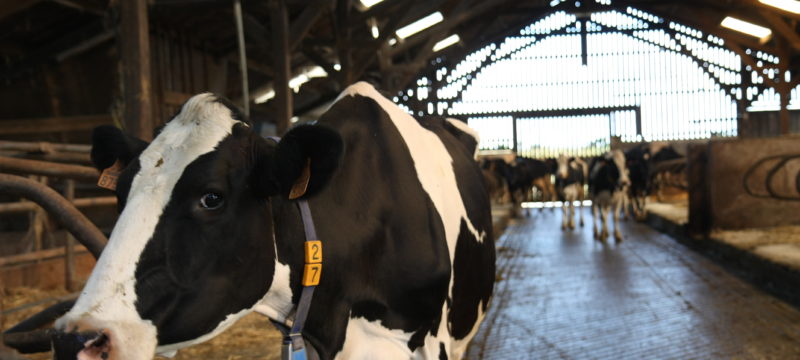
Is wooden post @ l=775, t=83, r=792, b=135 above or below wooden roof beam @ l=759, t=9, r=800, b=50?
below

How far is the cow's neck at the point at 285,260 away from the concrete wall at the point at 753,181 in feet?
27.9

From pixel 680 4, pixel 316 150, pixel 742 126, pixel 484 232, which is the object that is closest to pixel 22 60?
pixel 484 232

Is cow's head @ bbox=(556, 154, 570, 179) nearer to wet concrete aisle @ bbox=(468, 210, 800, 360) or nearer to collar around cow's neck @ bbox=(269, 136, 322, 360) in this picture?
wet concrete aisle @ bbox=(468, 210, 800, 360)

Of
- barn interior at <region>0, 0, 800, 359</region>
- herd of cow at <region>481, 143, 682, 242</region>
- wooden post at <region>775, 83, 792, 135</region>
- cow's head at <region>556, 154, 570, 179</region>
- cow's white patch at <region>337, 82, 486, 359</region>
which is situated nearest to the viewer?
cow's white patch at <region>337, 82, 486, 359</region>

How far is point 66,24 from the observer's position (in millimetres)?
8812

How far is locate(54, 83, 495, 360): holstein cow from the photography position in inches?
57.6

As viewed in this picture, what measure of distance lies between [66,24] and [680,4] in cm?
1641

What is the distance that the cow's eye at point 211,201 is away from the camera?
1571mm

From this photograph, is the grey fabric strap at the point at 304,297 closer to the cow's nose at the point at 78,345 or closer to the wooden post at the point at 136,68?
the cow's nose at the point at 78,345

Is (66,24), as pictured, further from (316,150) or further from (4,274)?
(316,150)

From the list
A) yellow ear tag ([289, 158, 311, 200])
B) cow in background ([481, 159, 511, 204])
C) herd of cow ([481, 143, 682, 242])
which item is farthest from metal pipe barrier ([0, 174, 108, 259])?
cow in background ([481, 159, 511, 204])

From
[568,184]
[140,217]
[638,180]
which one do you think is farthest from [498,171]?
[140,217]

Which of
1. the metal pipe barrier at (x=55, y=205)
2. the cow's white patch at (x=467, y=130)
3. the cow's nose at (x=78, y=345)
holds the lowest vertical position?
the cow's nose at (x=78, y=345)

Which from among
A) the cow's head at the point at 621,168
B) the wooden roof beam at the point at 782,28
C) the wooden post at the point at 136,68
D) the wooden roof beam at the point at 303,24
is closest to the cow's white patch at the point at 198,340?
the wooden post at the point at 136,68
